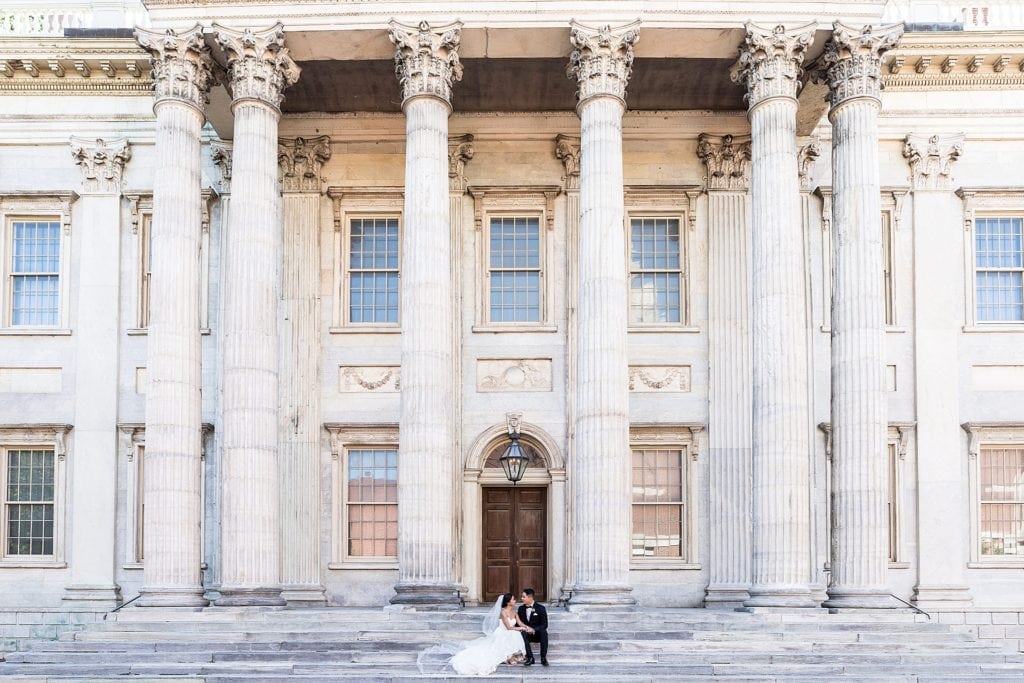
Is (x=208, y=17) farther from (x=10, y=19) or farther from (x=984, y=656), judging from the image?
(x=984, y=656)

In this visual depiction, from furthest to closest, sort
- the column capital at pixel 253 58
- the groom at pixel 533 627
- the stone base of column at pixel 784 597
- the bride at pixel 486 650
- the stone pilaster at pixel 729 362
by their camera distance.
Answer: the stone pilaster at pixel 729 362
the column capital at pixel 253 58
the stone base of column at pixel 784 597
the groom at pixel 533 627
the bride at pixel 486 650

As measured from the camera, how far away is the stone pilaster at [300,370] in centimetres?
2638

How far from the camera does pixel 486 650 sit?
19.1 meters

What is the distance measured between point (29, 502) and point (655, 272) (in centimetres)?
1436

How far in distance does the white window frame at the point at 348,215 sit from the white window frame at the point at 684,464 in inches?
230

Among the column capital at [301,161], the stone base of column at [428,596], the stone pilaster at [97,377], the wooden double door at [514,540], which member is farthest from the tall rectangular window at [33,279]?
the stone base of column at [428,596]

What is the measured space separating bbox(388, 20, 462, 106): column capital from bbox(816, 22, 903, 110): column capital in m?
6.95

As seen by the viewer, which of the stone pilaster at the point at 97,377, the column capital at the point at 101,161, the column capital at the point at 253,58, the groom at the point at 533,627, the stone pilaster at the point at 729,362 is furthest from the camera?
the column capital at the point at 101,161

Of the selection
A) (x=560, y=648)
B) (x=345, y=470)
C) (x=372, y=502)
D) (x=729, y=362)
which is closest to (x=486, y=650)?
(x=560, y=648)

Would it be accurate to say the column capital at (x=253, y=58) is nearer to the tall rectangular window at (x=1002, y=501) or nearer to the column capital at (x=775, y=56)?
the column capital at (x=775, y=56)

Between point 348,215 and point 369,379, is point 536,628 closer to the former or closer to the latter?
point 369,379

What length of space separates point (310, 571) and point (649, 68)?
1248cm

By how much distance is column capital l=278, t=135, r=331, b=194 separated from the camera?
27.5m

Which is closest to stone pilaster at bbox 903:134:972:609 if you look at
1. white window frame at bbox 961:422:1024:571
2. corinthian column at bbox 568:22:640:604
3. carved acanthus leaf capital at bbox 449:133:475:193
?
white window frame at bbox 961:422:1024:571
